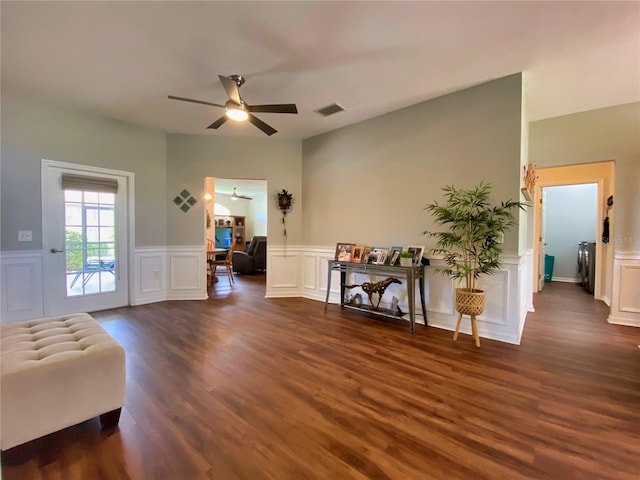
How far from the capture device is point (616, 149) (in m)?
3.81

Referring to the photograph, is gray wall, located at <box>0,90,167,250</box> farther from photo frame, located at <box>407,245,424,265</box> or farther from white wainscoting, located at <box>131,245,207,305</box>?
photo frame, located at <box>407,245,424,265</box>

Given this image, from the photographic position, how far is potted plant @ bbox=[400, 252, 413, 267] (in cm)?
354

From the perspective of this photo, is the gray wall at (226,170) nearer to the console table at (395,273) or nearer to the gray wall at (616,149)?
the console table at (395,273)

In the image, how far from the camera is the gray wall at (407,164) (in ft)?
10.3

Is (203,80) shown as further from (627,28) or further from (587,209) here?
(587,209)

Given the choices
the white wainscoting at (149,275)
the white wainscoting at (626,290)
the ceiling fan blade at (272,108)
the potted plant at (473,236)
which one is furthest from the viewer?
the white wainscoting at (149,275)

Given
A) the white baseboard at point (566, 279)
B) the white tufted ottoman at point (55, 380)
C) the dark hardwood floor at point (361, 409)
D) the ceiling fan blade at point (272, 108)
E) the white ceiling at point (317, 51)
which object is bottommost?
the dark hardwood floor at point (361, 409)

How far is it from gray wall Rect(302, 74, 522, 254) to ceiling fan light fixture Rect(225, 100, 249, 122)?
198 cm

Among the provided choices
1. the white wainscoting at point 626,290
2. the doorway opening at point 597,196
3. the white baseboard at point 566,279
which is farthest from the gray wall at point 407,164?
the white baseboard at point 566,279

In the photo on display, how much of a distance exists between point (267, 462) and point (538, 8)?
3.44m

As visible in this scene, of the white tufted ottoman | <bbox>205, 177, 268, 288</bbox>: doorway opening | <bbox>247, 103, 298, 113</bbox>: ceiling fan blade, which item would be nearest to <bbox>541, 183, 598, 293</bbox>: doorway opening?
<bbox>247, 103, 298, 113</bbox>: ceiling fan blade

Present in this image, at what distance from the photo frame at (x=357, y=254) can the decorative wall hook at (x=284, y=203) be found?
5.13 ft

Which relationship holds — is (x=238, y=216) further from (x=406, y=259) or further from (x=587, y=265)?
(x=587, y=265)

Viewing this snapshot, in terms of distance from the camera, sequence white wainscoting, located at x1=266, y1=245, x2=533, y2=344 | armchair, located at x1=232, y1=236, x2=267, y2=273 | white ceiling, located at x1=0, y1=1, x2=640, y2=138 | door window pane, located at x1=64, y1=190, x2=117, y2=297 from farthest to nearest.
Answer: armchair, located at x1=232, y1=236, x2=267, y2=273
door window pane, located at x1=64, y1=190, x2=117, y2=297
white wainscoting, located at x1=266, y1=245, x2=533, y2=344
white ceiling, located at x1=0, y1=1, x2=640, y2=138
